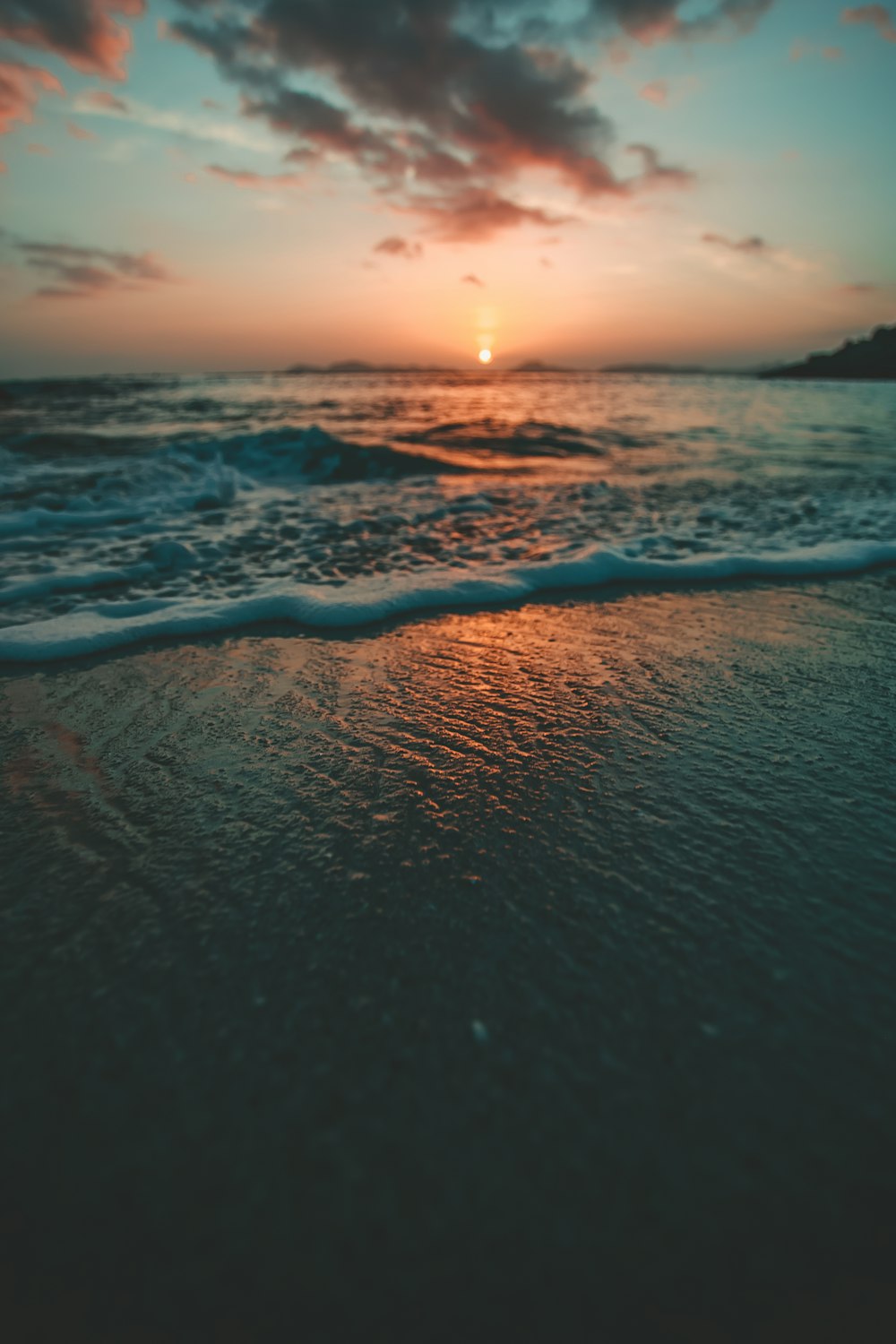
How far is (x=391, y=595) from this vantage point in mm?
3721

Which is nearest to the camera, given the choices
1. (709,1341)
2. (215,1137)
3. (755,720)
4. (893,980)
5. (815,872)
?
(709,1341)

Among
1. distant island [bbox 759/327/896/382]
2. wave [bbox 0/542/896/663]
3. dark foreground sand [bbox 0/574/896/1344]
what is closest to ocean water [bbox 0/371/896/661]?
wave [bbox 0/542/896/663]

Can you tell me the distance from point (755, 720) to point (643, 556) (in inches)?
98.3

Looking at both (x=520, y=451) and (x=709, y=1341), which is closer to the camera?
Result: (x=709, y=1341)

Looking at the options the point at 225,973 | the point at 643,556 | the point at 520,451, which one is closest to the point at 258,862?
the point at 225,973

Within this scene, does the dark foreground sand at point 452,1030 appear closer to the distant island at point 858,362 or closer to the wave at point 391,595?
the wave at point 391,595

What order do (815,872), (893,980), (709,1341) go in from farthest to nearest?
(815,872), (893,980), (709,1341)

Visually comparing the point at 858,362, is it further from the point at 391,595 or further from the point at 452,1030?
the point at 452,1030

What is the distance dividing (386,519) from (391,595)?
258cm

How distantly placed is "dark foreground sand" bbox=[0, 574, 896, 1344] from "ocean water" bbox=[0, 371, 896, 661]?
164cm

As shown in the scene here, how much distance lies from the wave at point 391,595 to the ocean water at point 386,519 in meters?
0.01

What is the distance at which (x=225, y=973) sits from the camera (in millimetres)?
1318

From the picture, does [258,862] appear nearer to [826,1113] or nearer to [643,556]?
[826,1113]

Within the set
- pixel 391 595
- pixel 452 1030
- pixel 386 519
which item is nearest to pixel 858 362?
pixel 386 519
